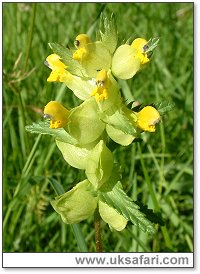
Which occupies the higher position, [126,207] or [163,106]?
[163,106]

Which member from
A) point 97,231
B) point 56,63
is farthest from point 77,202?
point 56,63

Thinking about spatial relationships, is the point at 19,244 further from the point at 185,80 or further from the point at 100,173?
the point at 185,80

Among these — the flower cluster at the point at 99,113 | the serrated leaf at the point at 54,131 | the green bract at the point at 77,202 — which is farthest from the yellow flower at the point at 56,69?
the green bract at the point at 77,202

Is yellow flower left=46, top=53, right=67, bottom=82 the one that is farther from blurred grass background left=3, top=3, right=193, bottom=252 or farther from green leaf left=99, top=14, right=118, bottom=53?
blurred grass background left=3, top=3, right=193, bottom=252

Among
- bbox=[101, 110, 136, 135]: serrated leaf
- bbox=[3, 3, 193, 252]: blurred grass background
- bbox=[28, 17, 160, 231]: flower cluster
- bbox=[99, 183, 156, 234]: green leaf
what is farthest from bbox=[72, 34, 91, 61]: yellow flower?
bbox=[3, 3, 193, 252]: blurred grass background

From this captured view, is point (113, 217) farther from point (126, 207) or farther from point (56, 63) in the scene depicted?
point (56, 63)

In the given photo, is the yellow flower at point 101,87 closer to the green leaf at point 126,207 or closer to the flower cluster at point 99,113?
the flower cluster at point 99,113
